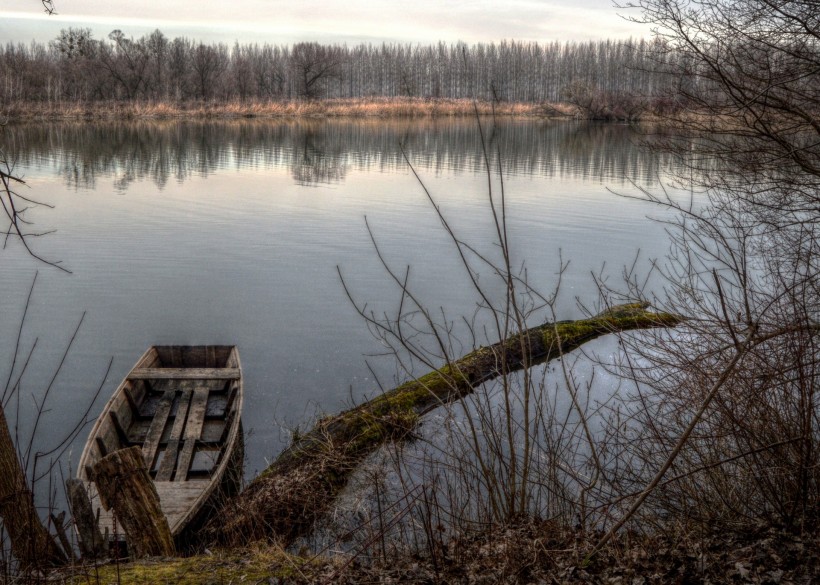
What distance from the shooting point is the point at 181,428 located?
909 centimetres

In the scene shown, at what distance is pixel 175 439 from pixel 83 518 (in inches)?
136

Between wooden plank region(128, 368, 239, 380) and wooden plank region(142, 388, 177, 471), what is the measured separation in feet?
0.99

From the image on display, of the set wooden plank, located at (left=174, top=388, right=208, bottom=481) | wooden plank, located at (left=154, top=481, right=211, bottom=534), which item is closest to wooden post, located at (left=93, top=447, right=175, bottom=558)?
wooden plank, located at (left=154, top=481, right=211, bottom=534)

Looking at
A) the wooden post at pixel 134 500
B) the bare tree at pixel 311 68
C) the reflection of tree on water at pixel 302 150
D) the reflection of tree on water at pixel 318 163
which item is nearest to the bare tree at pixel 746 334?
the wooden post at pixel 134 500

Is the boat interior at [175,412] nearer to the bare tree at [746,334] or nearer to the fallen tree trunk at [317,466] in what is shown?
the fallen tree trunk at [317,466]

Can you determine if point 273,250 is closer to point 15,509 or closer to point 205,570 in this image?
point 15,509

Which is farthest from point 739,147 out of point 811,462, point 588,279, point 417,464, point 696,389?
point 588,279

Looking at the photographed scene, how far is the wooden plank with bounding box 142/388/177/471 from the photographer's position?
851cm

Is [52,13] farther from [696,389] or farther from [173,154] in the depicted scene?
[173,154]

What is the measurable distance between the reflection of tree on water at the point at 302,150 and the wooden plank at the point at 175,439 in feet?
49.5

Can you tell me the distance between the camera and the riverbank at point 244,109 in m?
56.4

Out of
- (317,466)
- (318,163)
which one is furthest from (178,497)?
(318,163)

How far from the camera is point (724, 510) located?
5.13 meters

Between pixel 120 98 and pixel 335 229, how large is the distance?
50.1 meters
